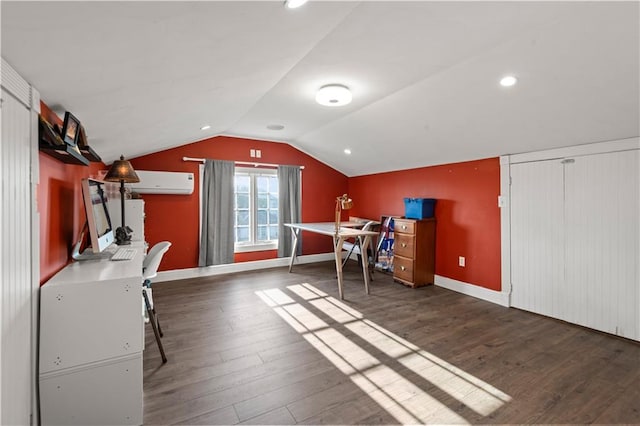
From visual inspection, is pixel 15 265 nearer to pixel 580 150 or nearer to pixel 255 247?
pixel 255 247

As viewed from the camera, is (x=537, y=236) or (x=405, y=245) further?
(x=405, y=245)

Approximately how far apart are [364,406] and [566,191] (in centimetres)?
291

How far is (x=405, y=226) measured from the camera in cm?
433

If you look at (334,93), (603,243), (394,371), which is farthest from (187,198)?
(603,243)

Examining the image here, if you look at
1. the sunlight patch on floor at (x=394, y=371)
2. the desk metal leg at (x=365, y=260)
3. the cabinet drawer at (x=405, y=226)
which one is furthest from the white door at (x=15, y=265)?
the cabinet drawer at (x=405, y=226)

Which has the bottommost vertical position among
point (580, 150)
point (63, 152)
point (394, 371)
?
point (394, 371)

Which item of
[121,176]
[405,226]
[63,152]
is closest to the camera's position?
[63,152]

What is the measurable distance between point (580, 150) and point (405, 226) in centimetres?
210

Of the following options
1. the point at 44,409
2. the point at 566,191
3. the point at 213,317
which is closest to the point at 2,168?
the point at 44,409

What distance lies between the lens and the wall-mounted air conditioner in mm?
4234

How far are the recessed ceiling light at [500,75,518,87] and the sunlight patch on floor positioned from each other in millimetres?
2270

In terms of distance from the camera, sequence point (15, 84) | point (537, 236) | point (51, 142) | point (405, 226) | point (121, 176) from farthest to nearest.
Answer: point (405, 226) < point (537, 236) < point (121, 176) < point (51, 142) < point (15, 84)

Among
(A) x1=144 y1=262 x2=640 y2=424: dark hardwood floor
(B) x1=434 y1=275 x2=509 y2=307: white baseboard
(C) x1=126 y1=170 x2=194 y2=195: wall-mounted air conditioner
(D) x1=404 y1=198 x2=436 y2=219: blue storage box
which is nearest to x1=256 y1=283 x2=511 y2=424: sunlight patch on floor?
(A) x1=144 y1=262 x2=640 y2=424: dark hardwood floor

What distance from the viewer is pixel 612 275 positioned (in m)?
2.75
